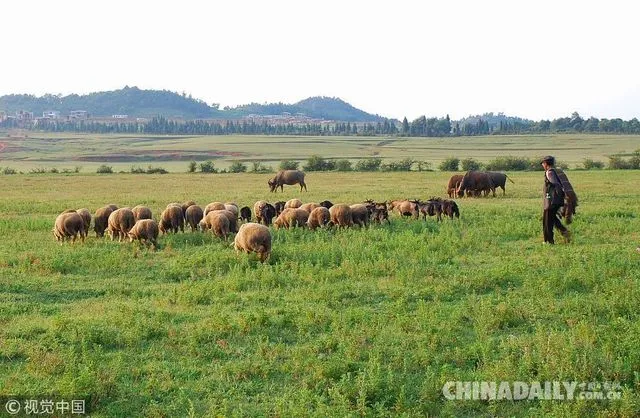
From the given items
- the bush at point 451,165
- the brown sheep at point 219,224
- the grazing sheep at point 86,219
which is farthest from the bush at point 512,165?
the grazing sheep at point 86,219

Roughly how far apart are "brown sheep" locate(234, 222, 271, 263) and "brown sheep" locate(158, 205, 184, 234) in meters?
4.35

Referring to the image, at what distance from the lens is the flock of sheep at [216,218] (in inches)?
628

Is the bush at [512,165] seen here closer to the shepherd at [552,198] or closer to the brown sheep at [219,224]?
the shepherd at [552,198]

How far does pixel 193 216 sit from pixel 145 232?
3.32 meters

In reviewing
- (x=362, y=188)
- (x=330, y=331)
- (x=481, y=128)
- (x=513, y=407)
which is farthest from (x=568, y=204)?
(x=481, y=128)

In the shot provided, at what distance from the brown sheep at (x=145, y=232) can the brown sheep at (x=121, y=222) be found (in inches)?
49.4

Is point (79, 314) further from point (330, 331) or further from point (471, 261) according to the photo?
point (471, 261)

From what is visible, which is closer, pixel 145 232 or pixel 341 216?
pixel 145 232

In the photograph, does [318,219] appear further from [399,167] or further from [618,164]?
[618,164]

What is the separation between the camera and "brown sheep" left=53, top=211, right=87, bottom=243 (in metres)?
16.3

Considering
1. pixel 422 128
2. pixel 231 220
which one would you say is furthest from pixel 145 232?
pixel 422 128

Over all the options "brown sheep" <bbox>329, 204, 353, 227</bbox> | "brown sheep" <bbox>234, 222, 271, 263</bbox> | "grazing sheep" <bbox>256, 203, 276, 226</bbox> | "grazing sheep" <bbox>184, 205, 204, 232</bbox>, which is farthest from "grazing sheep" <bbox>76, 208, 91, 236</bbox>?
"brown sheep" <bbox>329, 204, 353, 227</bbox>

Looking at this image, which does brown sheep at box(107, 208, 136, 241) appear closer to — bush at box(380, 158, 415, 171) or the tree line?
bush at box(380, 158, 415, 171)

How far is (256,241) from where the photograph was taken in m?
13.3
